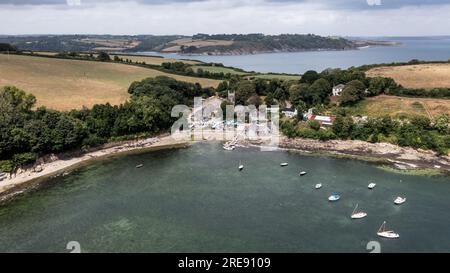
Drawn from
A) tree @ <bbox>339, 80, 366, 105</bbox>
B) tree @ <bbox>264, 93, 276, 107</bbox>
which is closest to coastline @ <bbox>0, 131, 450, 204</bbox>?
tree @ <bbox>339, 80, 366, 105</bbox>

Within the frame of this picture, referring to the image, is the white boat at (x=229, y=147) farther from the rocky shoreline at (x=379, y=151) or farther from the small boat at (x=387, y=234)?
the small boat at (x=387, y=234)

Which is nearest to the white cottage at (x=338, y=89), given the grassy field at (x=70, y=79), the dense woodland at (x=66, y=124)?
the grassy field at (x=70, y=79)

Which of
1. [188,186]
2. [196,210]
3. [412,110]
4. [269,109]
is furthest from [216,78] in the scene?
[196,210]

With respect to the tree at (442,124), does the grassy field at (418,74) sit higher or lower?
higher

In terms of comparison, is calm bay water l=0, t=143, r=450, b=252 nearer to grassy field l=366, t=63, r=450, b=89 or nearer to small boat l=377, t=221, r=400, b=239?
small boat l=377, t=221, r=400, b=239
